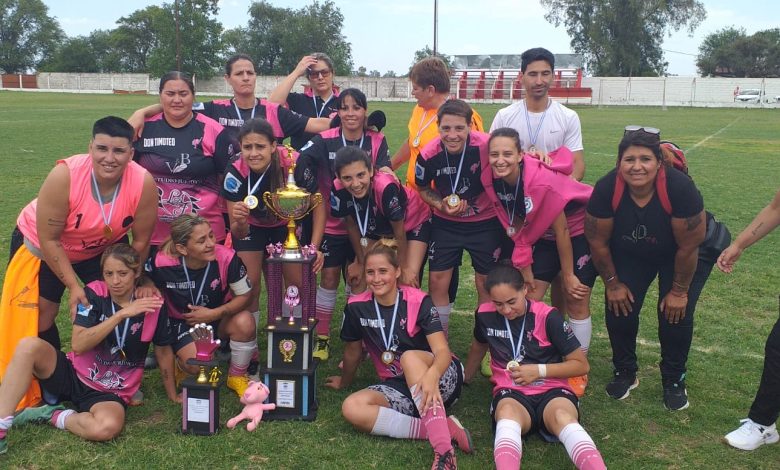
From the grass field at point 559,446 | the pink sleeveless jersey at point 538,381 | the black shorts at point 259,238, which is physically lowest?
the grass field at point 559,446

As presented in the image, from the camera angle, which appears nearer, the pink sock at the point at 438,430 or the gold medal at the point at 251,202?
the pink sock at the point at 438,430

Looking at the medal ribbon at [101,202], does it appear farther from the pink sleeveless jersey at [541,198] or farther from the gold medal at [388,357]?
the pink sleeveless jersey at [541,198]

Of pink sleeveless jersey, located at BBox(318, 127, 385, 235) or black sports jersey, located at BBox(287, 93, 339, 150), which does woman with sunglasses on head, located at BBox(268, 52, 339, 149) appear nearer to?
black sports jersey, located at BBox(287, 93, 339, 150)

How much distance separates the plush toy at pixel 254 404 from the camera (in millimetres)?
3580

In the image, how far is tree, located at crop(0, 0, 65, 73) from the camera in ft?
254

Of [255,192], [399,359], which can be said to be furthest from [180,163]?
[399,359]

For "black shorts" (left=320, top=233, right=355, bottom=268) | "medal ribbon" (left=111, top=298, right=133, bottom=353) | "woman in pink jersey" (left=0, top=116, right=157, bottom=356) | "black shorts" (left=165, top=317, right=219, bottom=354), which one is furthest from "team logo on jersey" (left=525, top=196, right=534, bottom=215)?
"medal ribbon" (left=111, top=298, right=133, bottom=353)

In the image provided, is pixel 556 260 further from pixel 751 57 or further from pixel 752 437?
pixel 751 57

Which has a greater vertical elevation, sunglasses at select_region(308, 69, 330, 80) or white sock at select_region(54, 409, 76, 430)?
sunglasses at select_region(308, 69, 330, 80)

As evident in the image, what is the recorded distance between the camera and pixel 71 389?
11.4ft

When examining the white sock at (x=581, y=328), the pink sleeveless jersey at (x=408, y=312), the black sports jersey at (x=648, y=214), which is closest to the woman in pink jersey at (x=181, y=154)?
the pink sleeveless jersey at (x=408, y=312)

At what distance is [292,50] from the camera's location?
7656 cm

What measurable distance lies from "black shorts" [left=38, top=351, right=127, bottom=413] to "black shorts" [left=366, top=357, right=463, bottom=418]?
143 cm

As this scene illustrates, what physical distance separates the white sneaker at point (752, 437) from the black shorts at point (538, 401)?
827mm
